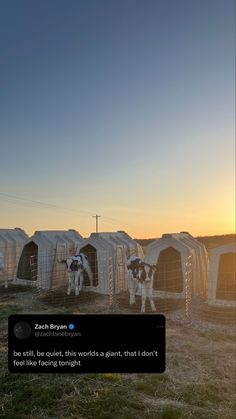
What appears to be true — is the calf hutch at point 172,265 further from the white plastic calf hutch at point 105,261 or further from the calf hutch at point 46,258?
the calf hutch at point 46,258

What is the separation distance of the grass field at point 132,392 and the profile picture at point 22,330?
2.91m

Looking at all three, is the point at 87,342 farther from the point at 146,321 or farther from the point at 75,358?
the point at 146,321

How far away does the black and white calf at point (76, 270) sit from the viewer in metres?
18.7

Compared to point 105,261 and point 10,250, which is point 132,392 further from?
point 10,250

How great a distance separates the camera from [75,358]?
3.12 metres

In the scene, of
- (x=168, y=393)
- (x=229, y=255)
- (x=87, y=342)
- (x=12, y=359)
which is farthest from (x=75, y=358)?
(x=229, y=255)

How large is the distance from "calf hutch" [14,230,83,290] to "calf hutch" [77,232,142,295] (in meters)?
1.70

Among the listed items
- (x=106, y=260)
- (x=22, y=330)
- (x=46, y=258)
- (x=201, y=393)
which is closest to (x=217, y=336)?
(x=201, y=393)

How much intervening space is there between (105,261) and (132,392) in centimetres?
1292

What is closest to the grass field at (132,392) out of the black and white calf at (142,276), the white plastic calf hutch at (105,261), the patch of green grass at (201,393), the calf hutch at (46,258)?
the patch of green grass at (201,393)

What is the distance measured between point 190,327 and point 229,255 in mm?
4391

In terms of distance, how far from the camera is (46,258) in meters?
21.5

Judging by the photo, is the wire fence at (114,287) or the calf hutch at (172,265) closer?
the wire fence at (114,287)

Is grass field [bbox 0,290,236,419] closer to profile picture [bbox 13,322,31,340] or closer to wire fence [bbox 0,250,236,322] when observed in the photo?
profile picture [bbox 13,322,31,340]
